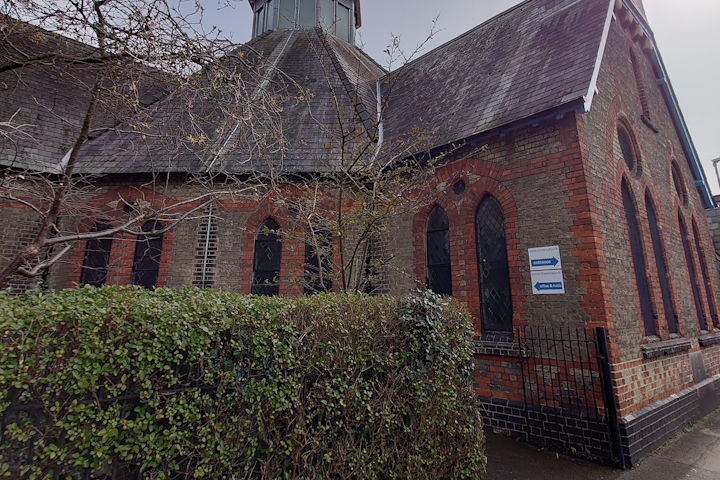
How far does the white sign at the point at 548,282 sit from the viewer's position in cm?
567

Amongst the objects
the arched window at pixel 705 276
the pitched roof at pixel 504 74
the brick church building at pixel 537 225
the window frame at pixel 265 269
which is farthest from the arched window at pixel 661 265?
the window frame at pixel 265 269

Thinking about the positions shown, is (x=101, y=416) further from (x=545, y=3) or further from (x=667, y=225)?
(x=545, y=3)

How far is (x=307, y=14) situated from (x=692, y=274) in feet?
57.3

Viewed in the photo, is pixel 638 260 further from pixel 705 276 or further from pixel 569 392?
pixel 705 276

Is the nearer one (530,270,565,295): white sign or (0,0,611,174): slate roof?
(530,270,565,295): white sign

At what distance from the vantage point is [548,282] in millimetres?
5785

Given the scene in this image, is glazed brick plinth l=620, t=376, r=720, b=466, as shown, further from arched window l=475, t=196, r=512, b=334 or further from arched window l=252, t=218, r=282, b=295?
arched window l=252, t=218, r=282, b=295

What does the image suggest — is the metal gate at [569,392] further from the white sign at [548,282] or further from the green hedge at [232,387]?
the green hedge at [232,387]

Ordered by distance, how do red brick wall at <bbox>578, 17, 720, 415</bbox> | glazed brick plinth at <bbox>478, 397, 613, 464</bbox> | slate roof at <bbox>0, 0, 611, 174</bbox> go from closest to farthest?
1. glazed brick plinth at <bbox>478, 397, 613, 464</bbox>
2. red brick wall at <bbox>578, 17, 720, 415</bbox>
3. slate roof at <bbox>0, 0, 611, 174</bbox>

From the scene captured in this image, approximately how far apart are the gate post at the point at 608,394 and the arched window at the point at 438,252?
2.77 metres

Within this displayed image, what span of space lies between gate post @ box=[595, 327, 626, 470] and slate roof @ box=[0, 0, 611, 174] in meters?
3.75

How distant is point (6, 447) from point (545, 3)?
12.6m

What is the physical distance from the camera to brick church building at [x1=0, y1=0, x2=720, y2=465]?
18.0ft

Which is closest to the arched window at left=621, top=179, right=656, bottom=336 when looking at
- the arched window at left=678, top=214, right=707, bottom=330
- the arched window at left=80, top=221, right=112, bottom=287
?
the arched window at left=678, top=214, right=707, bottom=330
